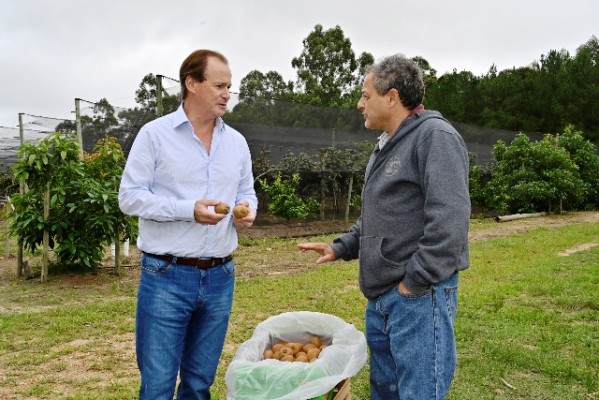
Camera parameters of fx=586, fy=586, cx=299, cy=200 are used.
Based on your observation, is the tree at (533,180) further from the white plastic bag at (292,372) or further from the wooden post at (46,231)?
the white plastic bag at (292,372)

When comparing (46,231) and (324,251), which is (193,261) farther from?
(46,231)

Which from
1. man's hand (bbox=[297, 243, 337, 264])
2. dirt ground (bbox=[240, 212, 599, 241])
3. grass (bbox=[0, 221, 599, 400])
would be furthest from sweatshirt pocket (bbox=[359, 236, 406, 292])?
dirt ground (bbox=[240, 212, 599, 241])

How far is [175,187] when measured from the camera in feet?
7.58

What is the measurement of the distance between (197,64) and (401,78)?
2.61ft

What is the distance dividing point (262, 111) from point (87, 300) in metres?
6.00

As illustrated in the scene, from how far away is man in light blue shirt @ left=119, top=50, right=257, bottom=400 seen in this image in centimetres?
226

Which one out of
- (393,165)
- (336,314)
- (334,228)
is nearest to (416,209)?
(393,165)

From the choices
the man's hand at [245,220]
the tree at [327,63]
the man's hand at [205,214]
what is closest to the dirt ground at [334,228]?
the man's hand at [245,220]

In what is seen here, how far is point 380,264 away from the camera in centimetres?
216

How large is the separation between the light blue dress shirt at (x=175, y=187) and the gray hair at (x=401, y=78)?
2.33 feet

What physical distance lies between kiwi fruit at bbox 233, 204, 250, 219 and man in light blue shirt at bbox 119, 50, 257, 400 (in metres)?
0.03

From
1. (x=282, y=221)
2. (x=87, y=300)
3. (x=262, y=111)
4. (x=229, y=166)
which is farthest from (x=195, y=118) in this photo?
(x=282, y=221)

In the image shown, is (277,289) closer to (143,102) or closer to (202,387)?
(202,387)

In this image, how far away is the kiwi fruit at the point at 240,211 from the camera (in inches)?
92.4
